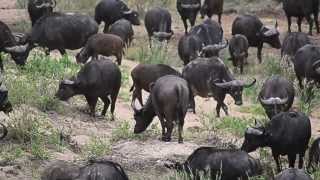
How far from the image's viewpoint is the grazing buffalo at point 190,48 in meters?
15.9

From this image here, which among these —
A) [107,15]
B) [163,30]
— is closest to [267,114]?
[163,30]

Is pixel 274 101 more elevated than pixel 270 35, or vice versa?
pixel 274 101

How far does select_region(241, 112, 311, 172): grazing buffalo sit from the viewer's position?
10.0m

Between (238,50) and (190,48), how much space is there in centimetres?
134

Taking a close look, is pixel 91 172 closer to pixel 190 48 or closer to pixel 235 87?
pixel 235 87

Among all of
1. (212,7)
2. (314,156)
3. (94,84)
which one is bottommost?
(212,7)

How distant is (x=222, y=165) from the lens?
8.87 m

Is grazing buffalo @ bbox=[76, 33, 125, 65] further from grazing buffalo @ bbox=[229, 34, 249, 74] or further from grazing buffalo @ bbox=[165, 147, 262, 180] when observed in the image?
grazing buffalo @ bbox=[165, 147, 262, 180]

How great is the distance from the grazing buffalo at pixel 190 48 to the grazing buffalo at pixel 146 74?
273cm

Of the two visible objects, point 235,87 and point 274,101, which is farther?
point 235,87

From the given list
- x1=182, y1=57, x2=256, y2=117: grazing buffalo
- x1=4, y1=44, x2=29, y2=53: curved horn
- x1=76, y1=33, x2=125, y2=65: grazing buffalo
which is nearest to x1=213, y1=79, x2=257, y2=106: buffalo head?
x1=182, y1=57, x2=256, y2=117: grazing buffalo

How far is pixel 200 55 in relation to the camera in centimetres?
1557

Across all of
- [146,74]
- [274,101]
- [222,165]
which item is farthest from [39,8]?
[222,165]

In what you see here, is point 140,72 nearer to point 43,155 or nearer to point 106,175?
point 43,155
